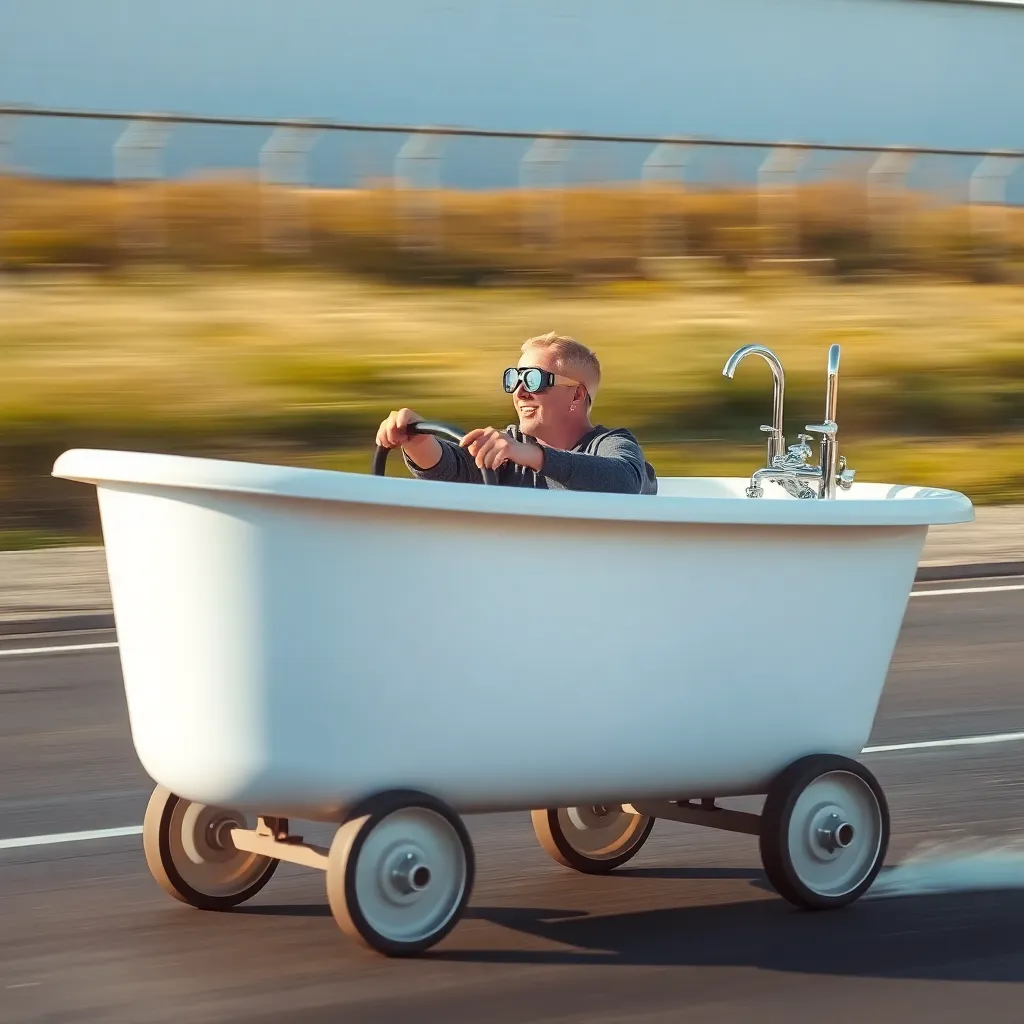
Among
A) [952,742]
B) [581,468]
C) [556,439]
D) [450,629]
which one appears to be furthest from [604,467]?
[952,742]

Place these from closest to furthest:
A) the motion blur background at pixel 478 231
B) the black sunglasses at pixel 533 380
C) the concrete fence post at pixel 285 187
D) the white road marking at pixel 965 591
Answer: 1. the black sunglasses at pixel 533 380
2. the white road marking at pixel 965 591
3. the motion blur background at pixel 478 231
4. the concrete fence post at pixel 285 187

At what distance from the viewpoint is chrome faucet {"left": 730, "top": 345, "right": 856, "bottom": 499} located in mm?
4656

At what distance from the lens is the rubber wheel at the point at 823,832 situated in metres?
4.18

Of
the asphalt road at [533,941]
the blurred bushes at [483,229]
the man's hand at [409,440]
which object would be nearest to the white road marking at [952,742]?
the asphalt road at [533,941]

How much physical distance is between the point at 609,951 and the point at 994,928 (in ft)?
2.93

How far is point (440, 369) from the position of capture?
49.5ft

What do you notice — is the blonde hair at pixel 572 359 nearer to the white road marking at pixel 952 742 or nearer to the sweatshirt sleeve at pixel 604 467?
the sweatshirt sleeve at pixel 604 467

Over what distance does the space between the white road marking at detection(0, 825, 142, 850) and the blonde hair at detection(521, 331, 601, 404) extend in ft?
5.67

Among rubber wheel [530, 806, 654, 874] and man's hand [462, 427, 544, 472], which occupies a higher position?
man's hand [462, 427, 544, 472]

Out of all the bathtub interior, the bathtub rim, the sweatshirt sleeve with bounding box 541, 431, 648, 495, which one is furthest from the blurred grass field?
the bathtub rim

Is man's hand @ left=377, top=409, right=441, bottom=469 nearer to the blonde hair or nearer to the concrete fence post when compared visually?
the blonde hair

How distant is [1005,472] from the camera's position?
1452 cm

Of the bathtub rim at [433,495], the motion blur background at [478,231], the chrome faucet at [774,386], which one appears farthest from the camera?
the motion blur background at [478,231]

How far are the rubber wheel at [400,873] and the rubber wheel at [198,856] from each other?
488 millimetres
